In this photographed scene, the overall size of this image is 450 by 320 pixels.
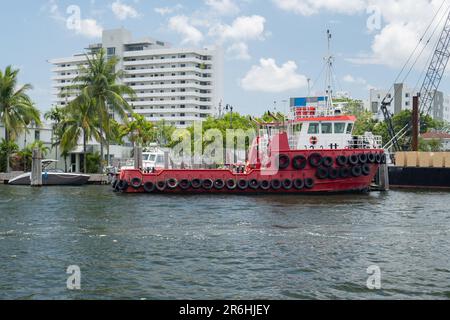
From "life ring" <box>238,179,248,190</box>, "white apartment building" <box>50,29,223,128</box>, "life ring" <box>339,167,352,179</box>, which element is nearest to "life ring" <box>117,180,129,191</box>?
"life ring" <box>238,179,248,190</box>

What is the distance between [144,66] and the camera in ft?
495

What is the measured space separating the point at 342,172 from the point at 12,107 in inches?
1560

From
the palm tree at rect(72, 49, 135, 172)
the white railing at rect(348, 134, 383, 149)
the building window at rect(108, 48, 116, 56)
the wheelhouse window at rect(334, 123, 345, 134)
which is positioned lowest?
the white railing at rect(348, 134, 383, 149)

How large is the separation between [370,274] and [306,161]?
81.9 ft

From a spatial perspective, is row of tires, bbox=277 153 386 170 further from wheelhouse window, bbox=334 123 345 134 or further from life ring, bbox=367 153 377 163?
wheelhouse window, bbox=334 123 345 134

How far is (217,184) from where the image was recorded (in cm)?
4284

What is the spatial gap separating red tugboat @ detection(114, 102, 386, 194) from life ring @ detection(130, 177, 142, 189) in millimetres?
514

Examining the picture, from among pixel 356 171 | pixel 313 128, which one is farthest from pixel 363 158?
pixel 313 128

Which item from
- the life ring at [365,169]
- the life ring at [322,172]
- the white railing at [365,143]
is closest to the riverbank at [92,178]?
the life ring at [322,172]

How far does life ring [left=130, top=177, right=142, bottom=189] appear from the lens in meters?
43.7

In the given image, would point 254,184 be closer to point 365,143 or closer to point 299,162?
point 299,162

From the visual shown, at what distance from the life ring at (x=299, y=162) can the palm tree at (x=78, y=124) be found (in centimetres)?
2844

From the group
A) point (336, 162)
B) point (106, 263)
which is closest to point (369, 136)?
point (336, 162)
